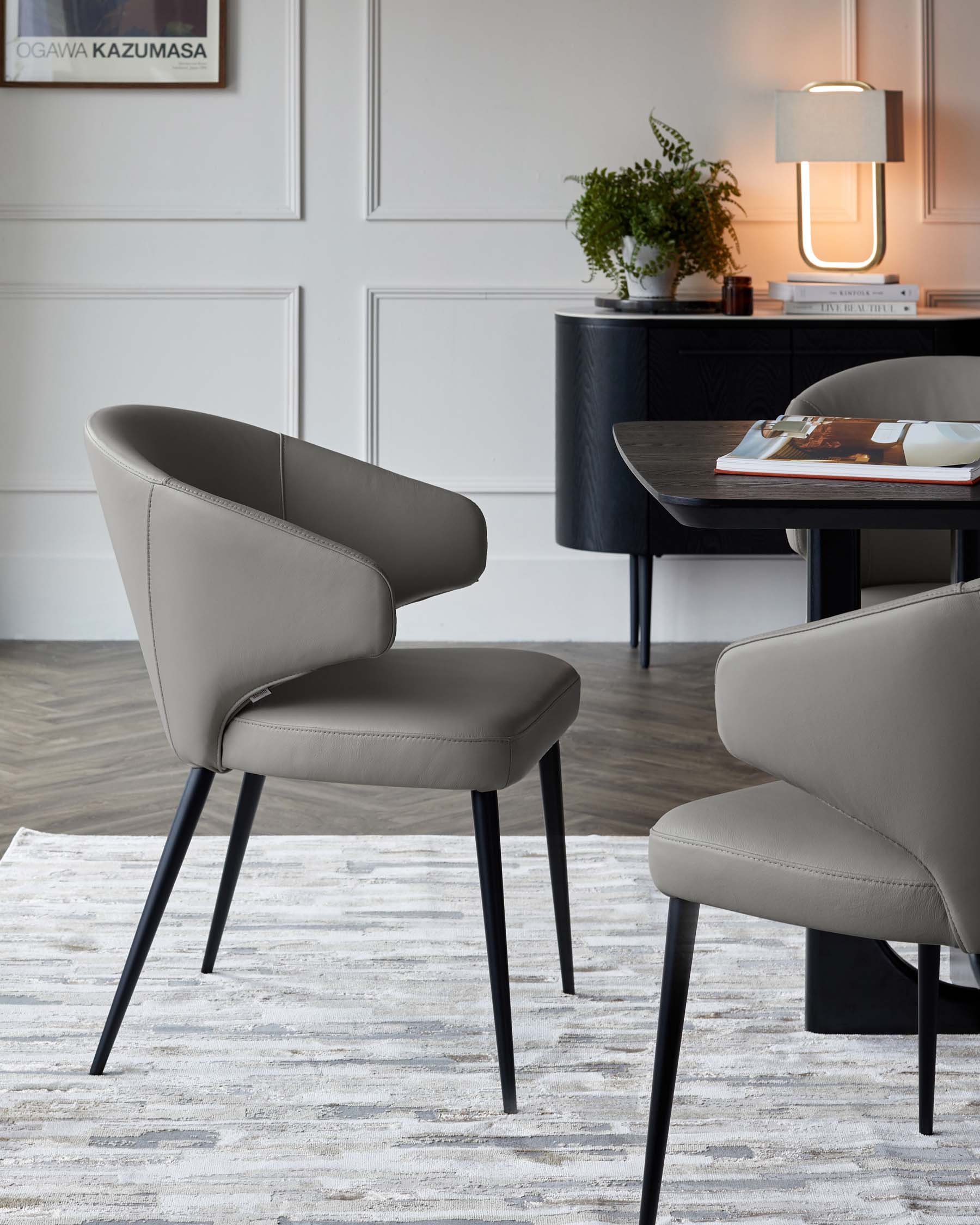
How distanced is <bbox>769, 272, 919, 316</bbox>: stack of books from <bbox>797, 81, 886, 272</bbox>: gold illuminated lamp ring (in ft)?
0.52

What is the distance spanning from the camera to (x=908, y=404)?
2406mm

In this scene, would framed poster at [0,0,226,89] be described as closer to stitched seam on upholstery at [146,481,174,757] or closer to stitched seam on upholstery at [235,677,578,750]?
stitched seam on upholstery at [146,481,174,757]

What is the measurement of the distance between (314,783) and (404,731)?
1461mm

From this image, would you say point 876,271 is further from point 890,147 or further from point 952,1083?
point 952,1083

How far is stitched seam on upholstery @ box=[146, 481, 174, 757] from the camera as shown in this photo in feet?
5.37

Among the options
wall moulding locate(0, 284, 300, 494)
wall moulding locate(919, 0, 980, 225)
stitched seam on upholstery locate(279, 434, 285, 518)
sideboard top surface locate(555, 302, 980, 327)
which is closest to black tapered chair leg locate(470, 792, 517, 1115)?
stitched seam on upholstery locate(279, 434, 285, 518)

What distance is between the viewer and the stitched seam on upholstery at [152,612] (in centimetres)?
164

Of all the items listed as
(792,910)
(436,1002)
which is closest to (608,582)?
(436,1002)

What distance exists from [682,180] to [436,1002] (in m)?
2.74

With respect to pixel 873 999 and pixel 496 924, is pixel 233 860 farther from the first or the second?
pixel 873 999

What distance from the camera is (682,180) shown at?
3875mm

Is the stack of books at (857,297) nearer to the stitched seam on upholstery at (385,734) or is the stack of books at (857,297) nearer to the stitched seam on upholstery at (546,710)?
the stitched seam on upholstery at (546,710)

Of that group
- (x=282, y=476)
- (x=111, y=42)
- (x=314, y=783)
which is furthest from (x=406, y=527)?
(x=111, y=42)

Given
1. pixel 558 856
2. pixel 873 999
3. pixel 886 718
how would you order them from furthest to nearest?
pixel 558 856, pixel 873 999, pixel 886 718
